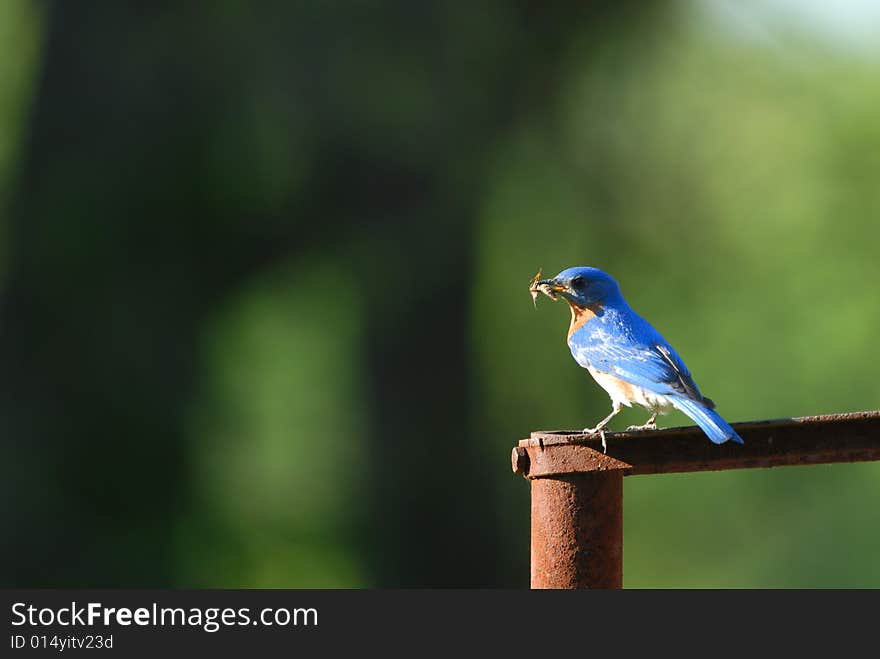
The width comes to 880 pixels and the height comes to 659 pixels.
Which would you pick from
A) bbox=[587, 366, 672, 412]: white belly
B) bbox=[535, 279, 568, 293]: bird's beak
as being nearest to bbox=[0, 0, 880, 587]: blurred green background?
bbox=[535, 279, 568, 293]: bird's beak

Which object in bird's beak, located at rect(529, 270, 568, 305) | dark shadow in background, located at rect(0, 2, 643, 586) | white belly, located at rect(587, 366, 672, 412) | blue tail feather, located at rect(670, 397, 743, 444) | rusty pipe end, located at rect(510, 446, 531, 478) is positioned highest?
dark shadow in background, located at rect(0, 2, 643, 586)

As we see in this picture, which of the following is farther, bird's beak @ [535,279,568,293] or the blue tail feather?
bird's beak @ [535,279,568,293]

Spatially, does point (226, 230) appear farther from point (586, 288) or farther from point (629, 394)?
point (629, 394)

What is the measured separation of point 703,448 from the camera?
2.74 meters

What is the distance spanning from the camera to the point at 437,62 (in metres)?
8.92

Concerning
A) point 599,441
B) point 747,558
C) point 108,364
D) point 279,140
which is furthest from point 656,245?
point 599,441

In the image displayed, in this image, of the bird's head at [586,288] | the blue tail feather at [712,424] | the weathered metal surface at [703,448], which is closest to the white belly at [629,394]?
the bird's head at [586,288]

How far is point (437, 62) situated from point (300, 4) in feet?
3.33

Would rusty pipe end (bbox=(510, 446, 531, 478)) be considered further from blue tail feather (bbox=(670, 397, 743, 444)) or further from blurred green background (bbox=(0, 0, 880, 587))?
blurred green background (bbox=(0, 0, 880, 587))

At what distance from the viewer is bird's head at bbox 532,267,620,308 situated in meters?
4.06

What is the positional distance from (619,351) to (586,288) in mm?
341

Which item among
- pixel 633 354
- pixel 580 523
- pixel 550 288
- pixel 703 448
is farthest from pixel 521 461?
pixel 550 288

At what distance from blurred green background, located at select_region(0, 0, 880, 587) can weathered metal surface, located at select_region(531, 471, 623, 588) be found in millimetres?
5545

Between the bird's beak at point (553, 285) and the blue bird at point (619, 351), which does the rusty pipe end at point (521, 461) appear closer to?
the blue bird at point (619, 351)
